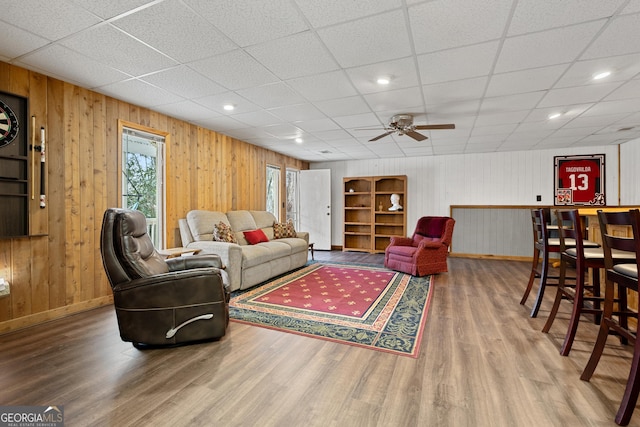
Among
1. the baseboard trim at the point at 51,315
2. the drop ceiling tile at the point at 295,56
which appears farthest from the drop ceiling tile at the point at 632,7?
the baseboard trim at the point at 51,315

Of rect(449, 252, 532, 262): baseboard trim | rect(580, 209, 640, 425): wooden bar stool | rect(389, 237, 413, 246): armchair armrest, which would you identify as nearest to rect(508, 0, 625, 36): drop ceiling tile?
Answer: rect(580, 209, 640, 425): wooden bar stool

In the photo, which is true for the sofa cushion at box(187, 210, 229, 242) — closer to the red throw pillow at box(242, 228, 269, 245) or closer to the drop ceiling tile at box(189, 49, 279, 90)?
the red throw pillow at box(242, 228, 269, 245)

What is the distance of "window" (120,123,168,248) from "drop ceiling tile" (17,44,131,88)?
832 mm

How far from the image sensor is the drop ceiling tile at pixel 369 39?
2064mm

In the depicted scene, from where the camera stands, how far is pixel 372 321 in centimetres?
287

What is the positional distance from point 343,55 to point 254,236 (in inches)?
124

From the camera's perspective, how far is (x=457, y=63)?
8.64ft

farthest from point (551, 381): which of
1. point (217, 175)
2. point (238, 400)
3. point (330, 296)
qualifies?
point (217, 175)

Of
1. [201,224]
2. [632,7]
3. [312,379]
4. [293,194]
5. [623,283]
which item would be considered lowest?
[312,379]

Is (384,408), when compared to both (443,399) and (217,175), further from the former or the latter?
(217,175)

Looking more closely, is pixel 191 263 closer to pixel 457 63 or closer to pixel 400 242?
pixel 457 63

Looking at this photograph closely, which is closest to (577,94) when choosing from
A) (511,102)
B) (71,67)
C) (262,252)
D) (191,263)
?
(511,102)

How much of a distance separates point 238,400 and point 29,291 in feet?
8.20

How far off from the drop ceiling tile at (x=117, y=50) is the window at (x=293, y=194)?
4.93 m
